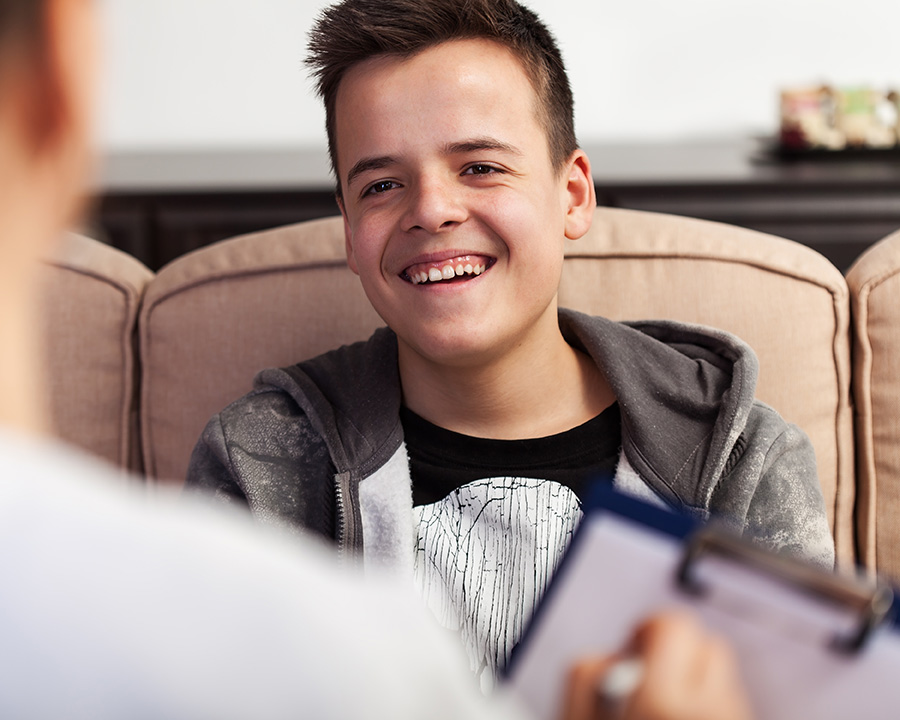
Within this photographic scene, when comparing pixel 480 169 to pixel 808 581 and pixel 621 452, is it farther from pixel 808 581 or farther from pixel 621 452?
pixel 808 581

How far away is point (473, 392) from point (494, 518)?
0.52ft

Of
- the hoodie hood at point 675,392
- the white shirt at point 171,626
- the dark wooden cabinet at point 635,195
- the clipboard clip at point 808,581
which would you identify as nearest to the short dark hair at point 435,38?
the hoodie hood at point 675,392

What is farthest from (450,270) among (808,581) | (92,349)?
(808,581)

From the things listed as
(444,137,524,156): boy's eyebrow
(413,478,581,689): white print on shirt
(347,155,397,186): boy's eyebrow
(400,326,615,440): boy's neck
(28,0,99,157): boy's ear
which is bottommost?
(413,478,581,689): white print on shirt

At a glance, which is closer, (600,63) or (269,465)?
(269,465)

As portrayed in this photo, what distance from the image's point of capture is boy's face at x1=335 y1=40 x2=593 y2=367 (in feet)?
3.38

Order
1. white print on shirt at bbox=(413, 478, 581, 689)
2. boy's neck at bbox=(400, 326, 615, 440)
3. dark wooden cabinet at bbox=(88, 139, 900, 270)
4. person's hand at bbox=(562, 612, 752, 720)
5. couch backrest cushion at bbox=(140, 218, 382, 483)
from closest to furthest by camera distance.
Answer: person's hand at bbox=(562, 612, 752, 720) < white print on shirt at bbox=(413, 478, 581, 689) < boy's neck at bbox=(400, 326, 615, 440) < couch backrest cushion at bbox=(140, 218, 382, 483) < dark wooden cabinet at bbox=(88, 139, 900, 270)

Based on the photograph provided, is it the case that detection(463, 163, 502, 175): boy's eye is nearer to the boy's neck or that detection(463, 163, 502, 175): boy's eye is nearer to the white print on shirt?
the boy's neck

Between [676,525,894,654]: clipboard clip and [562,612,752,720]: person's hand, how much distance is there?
1.2 inches

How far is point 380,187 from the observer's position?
1.08m

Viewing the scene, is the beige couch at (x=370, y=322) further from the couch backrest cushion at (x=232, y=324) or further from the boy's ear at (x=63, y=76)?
the boy's ear at (x=63, y=76)

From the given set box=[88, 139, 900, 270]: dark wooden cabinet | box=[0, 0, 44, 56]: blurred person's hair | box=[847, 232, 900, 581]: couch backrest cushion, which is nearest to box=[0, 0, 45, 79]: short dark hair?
box=[0, 0, 44, 56]: blurred person's hair

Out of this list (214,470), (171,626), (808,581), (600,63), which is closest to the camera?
(171,626)

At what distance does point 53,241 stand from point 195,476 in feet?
2.78
